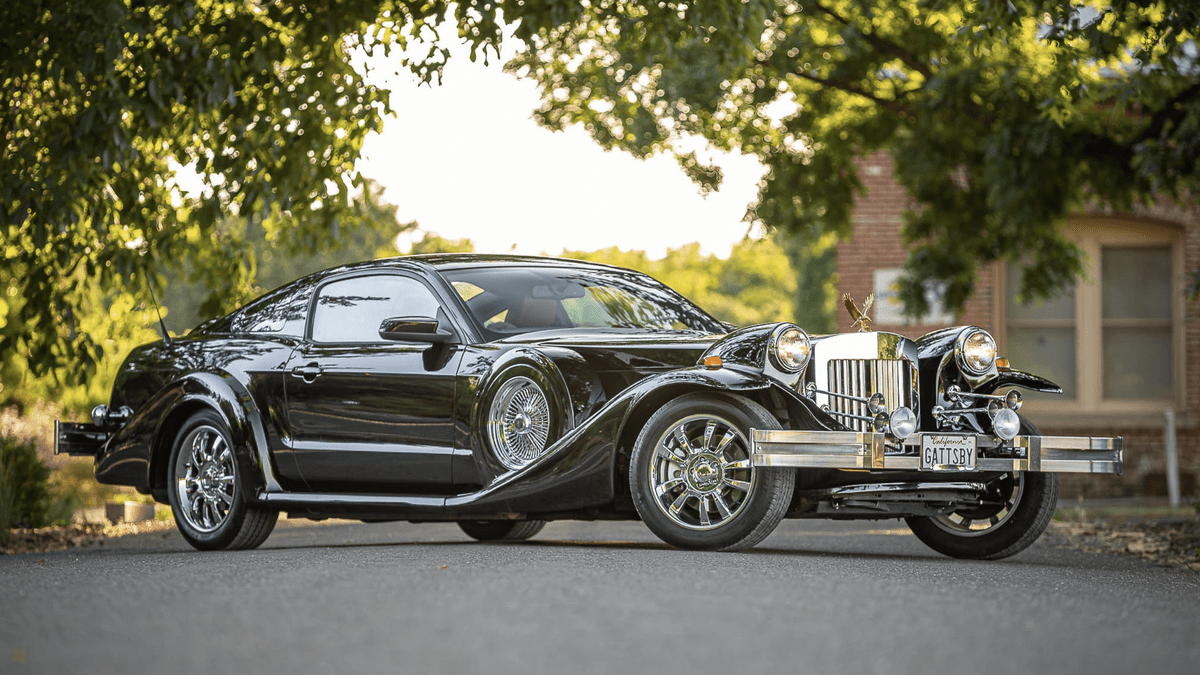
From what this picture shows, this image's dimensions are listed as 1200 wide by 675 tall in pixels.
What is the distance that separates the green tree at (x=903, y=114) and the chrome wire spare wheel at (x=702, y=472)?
193 inches

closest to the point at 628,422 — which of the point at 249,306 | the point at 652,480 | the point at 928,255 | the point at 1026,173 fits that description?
the point at 652,480

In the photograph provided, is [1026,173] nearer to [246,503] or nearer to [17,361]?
[246,503]

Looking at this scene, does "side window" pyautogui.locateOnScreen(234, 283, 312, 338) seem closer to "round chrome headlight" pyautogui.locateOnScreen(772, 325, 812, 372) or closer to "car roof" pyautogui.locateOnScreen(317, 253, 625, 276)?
"car roof" pyautogui.locateOnScreen(317, 253, 625, 276)

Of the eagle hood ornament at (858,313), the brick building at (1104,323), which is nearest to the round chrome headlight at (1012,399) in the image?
the eagle hood ornament at (858,313)

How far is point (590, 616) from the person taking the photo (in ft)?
17.3

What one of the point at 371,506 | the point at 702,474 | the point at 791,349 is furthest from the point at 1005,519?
the point at 371,506

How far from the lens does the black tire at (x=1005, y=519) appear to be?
26.9 ft

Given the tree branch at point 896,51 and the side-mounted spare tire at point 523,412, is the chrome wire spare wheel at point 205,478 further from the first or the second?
the tree branch at point 896,51

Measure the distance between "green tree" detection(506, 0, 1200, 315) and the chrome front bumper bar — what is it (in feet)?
14.5

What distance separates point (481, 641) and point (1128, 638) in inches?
86.0

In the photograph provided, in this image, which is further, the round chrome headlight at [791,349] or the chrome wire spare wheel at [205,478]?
the chrome wire spare wheel at [205,478]

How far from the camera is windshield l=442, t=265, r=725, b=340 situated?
348 inches

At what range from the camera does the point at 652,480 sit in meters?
7.54

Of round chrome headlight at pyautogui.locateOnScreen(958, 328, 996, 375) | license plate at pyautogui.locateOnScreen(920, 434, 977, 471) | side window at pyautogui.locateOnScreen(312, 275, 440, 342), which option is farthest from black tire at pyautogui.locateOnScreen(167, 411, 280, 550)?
round chrome headlight at pyautogui.locateOnScreen(958, 328, 996, 375)
